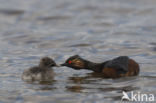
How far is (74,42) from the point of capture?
42.9ft

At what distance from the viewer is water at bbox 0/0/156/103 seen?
26.3 feet

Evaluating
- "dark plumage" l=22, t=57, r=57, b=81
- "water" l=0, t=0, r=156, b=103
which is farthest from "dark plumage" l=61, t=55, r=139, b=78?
"dark plumage" l=22, t=57, r=57, b=81

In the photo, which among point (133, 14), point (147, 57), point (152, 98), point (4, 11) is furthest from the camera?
point (4, 11)

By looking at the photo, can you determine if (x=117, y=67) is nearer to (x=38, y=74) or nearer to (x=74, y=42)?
(x=38, y=74)

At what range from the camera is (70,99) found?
757cm

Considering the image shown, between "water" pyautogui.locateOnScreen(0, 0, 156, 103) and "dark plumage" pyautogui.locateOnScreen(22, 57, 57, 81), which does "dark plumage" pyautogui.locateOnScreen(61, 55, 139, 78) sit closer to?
"water" pyautogui.locateOnScreen(0, 0, 156, 103)

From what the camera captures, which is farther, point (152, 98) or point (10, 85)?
point (10, 85)

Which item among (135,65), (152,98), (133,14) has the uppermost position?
(133,14)

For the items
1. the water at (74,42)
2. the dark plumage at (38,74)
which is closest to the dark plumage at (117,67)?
the water at (74,42)

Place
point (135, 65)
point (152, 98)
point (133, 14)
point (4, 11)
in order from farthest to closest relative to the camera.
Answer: point (4, 11)
point (133, 14)
point (135, 65)
point (152, 98)

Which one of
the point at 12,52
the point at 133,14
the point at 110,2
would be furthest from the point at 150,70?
the point at 110,2

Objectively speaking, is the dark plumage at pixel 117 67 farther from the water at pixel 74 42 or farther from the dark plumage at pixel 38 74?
the dark plumage at pixel 38 74

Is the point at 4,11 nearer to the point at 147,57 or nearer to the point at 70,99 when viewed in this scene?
the point at 147,57

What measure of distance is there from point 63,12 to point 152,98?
11.2m
